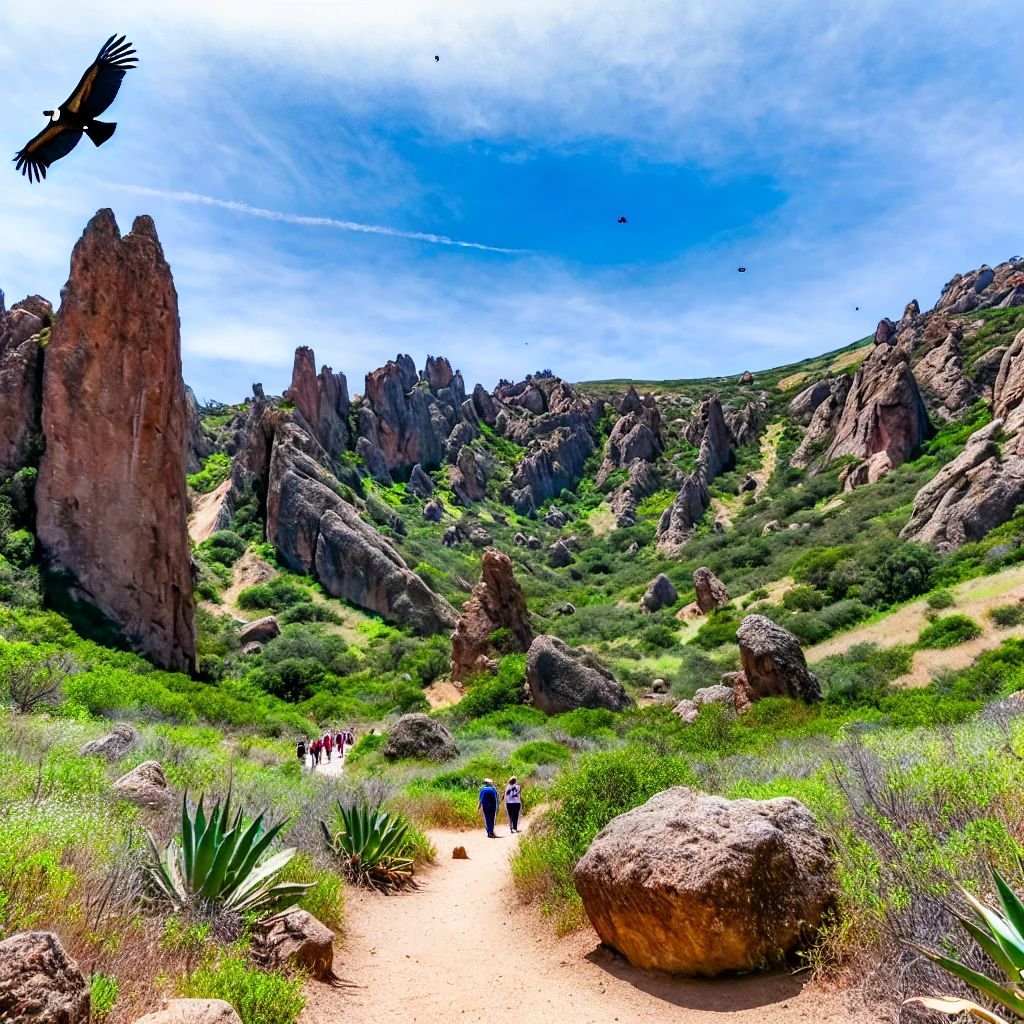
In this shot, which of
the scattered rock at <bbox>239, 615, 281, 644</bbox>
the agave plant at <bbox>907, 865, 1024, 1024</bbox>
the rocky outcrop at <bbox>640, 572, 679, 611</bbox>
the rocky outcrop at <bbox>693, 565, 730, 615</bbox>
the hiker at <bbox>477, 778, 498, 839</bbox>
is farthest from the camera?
the rocky outcrop at <bbox>640, 572, 679, 611</bbox>

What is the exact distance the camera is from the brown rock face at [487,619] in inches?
1160

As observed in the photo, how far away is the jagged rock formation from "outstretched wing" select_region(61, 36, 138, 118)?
198 feet

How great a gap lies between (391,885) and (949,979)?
666 centimetres

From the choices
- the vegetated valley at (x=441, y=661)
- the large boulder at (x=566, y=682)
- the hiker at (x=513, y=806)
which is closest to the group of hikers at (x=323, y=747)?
the vegetated valley at (x=441, y=661)

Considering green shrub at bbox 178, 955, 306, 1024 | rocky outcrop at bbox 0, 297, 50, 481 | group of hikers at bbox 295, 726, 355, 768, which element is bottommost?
group of hikers at bbox 295, 726, 355, 768

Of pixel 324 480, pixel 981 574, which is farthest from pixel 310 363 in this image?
pixel 981 574

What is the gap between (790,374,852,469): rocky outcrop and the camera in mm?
70625

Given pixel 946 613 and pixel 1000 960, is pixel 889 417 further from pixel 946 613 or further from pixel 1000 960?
pixel 1000 960

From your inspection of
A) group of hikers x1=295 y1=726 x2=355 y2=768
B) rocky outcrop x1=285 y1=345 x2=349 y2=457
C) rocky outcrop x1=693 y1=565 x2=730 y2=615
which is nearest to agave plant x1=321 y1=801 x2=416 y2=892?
group of hikers x1=295 y1=726 x2=355 y2=768

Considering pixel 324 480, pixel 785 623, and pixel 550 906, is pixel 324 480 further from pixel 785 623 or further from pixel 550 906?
pixel 550 906

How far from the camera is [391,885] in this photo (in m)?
8.48

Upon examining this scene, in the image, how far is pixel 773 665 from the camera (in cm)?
1912

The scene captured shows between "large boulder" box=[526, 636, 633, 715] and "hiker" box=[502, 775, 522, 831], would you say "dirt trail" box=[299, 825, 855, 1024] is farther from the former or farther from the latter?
"large boulder" box=[526, 636, 633, 715]

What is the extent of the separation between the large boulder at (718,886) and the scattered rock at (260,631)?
33.6 meters
